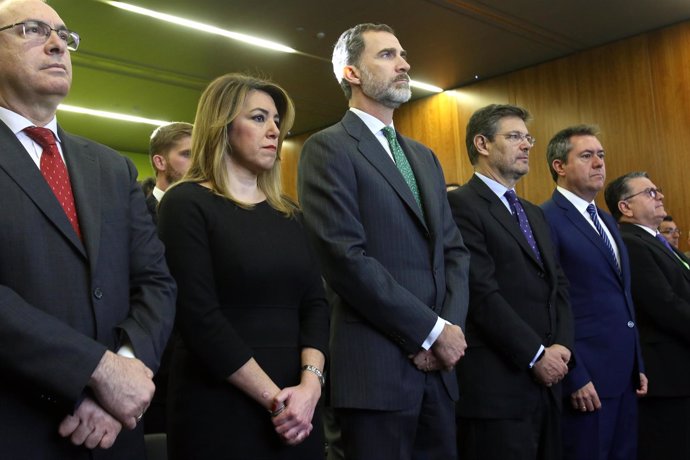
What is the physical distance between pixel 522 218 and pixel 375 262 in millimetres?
1130

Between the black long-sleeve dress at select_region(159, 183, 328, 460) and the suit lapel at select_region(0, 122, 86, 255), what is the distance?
464mm

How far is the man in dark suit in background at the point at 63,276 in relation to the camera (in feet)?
5.01

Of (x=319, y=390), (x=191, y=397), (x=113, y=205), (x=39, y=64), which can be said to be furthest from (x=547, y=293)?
(x=39, y=64)

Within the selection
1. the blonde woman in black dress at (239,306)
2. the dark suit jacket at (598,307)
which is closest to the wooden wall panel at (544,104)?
the dark suit jacket at (598,307)

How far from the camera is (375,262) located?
7.75 feet

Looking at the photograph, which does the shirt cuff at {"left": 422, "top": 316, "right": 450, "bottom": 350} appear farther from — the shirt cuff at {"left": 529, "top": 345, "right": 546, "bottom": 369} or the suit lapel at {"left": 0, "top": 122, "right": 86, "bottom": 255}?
the suit lapel at {"left": 0, "top": 122, "right": 86, "bottom": 255}

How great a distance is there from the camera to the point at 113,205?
6.10 ft

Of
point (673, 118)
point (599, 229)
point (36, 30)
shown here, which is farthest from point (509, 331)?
point (673, 118)

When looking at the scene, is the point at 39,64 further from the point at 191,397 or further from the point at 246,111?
the point at 191,397

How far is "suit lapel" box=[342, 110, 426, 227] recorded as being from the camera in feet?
8.27

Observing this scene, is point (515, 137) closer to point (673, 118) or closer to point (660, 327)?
point (660, 327)

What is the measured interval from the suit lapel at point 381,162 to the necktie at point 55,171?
1.06 m

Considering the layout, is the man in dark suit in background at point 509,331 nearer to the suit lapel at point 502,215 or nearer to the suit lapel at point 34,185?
the suit lapel at point 502,215

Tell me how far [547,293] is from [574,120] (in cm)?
568
